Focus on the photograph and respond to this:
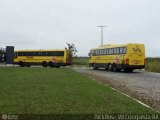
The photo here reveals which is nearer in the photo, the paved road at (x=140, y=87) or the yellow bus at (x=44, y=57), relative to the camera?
the paved road at (x=140, y=87)

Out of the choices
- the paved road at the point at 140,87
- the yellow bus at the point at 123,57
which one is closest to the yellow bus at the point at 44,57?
the yellow bus at the point at 123,57

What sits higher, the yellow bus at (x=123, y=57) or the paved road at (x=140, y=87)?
the yellow bus at (x=123, y=57)

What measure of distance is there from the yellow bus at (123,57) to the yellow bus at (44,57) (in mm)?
10733

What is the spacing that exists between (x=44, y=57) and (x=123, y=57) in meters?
21.1

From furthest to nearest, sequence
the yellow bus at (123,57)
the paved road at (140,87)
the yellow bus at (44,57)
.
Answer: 1. the yellow bus at (44,57)
2. the yellow bus at (123,57)
3. the paved road at (140,87)

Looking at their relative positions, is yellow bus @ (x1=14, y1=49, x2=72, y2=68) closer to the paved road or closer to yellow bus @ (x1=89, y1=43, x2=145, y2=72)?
yellow bus @ (x1=89, y1=43, x2=145, y2=72)

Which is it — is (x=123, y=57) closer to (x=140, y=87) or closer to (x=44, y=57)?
(x=44, y=57)

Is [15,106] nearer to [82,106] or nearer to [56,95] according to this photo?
[82,106]

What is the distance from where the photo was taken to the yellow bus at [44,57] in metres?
63.4

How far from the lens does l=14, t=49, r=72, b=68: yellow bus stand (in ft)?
208

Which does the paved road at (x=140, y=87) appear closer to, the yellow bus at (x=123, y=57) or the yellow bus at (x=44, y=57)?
the yellow bus at (x=123, y=57)

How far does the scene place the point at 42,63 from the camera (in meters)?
65.8

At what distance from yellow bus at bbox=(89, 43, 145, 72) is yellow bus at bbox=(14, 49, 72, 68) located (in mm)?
10733

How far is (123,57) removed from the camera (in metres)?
46.7
